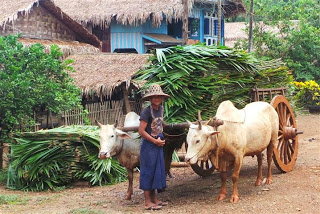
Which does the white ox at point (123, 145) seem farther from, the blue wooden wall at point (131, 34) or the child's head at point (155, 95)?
the blue wooden wall at point (131, 34)

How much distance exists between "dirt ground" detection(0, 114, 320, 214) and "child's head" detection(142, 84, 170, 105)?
1521mm

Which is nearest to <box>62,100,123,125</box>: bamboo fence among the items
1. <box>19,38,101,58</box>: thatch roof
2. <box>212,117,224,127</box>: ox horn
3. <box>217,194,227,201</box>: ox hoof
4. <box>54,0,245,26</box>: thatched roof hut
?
<box>19,38,101,58</box>: thatch roof

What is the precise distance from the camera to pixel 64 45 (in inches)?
663

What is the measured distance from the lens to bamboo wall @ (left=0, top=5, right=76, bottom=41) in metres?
15.5

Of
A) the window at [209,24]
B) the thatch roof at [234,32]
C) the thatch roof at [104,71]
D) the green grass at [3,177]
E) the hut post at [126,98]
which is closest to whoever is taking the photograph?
the green grass at [3,177]

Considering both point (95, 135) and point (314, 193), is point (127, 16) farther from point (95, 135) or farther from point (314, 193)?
point (314, 193)

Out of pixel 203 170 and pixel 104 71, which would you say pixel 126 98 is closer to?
pixel 104 71

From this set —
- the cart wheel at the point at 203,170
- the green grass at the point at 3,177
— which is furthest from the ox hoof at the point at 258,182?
the green grass at the point at 3,177

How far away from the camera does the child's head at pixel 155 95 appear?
22.1 feet

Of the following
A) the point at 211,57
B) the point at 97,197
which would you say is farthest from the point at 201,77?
the point at 97,197

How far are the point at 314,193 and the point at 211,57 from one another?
2508 mm

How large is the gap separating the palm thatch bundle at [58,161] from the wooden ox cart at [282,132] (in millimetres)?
1861

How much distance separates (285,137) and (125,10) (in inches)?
531

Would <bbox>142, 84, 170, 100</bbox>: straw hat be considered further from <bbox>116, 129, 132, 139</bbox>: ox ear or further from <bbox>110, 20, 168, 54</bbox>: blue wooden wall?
<bbox>110, 20, 168, 54</bbox>: blue wooden wall
